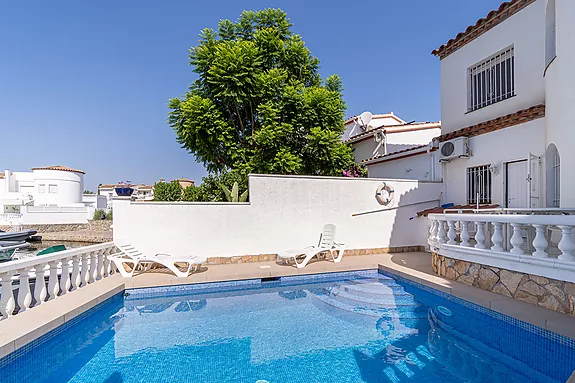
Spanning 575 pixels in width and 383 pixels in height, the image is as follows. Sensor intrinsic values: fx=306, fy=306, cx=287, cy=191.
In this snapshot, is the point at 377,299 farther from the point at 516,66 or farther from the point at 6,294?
the point at 516,66

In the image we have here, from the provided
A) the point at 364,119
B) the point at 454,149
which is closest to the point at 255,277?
the point at 454,149

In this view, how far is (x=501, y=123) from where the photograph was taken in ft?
33.2

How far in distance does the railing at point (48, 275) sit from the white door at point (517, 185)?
12475 millimetres

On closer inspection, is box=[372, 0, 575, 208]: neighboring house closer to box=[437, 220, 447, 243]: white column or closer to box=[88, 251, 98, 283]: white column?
box=[437, 220, 447, 243]: white column

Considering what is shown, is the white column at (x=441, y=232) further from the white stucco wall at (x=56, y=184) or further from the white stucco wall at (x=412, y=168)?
the white stucco wall at (x=56, y=184)

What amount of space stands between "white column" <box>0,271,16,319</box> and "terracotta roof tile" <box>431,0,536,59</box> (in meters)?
15.1

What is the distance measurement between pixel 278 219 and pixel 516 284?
7.03m

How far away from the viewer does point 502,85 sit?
35.4 ft

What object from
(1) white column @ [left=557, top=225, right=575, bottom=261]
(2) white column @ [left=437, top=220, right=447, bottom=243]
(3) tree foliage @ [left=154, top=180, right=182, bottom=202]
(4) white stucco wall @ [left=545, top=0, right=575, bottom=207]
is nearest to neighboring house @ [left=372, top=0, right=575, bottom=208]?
(4) white stucco wall @ [left=545, top=0, right=575, bottom=207]

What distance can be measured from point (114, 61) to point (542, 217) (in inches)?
784

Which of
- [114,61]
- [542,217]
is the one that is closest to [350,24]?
[114,61]

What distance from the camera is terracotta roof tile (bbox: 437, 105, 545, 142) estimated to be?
29.7ft

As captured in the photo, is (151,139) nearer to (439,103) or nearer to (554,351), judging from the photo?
(439,103)

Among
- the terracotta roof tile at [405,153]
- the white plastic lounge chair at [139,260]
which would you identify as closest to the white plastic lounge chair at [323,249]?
the white plastic lounge chair at [139,260]
